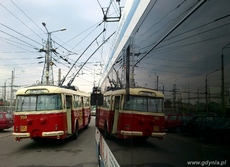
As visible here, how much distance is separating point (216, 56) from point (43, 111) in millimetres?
10463

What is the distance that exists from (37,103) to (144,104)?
9.45 metres

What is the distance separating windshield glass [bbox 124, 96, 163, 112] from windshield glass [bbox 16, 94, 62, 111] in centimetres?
877

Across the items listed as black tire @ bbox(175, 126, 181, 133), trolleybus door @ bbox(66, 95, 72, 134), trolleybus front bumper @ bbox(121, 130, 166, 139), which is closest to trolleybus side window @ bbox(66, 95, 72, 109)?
trolleybus door @ bbox(66, 95, 72, 134)

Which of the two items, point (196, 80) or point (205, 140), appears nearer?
point (205, 140)

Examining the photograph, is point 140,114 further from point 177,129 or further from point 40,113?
point 40,113

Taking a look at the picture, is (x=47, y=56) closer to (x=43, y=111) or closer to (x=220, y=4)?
(x=43, y=111)

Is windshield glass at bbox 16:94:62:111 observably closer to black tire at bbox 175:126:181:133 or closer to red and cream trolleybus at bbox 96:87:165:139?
red and cream trolleybus at bbox 96:87:165:139

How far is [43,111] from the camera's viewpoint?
11.1 m

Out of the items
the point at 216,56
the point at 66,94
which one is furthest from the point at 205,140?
the point at 66,94

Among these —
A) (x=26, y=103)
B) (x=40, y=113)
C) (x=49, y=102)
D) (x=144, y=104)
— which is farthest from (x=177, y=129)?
(x=26, y=103)

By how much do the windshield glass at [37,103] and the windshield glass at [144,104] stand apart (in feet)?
28.8

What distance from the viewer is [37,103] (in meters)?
11.1

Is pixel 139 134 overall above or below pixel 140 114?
below

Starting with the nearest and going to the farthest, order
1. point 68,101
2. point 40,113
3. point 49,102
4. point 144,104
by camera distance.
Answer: point 144,104 → point 40,113 → point 49,102 → point 68,101
